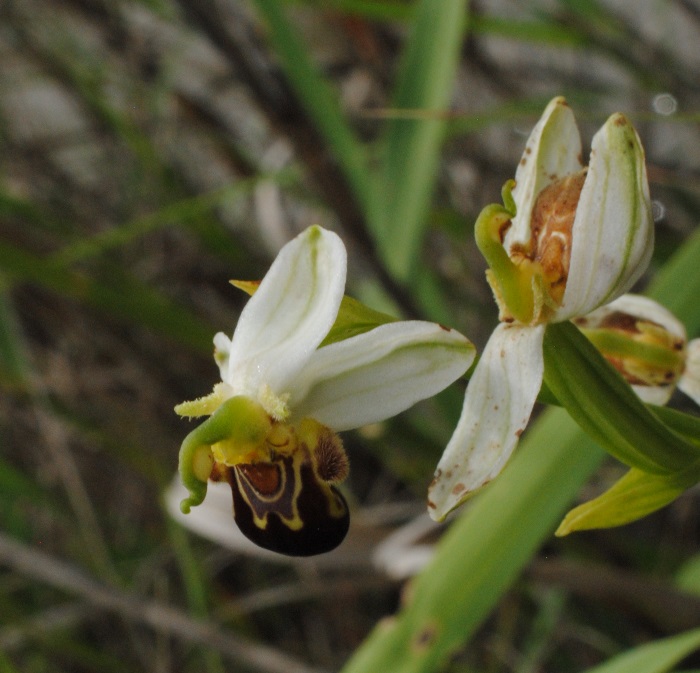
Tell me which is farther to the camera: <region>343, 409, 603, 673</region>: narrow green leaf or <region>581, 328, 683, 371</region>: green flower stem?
<region>343, 409, 603, 673</region>: narrow green leaf

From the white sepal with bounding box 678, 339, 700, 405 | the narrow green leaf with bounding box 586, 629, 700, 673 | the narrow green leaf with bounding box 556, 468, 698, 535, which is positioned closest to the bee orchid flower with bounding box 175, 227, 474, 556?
the narrow green leaf with bounding box 556, 468, 698, 535

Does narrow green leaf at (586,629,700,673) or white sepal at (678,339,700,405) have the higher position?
white sepal at (678,339,700,405)

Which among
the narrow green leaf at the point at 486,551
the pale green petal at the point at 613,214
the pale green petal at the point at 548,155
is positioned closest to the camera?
the pale green petal at the point at 613,214

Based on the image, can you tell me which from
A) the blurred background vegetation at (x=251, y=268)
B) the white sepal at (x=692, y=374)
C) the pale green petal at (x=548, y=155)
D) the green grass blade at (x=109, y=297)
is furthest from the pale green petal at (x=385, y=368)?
the green grass blade at (x=109, y=297)

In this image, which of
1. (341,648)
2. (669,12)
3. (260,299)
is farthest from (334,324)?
(669,12)

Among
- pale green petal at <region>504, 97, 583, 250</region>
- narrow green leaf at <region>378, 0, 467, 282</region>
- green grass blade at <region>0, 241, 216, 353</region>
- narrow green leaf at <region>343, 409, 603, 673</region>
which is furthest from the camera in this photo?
green grass blade at <region>0, 241, 216, 353</region>

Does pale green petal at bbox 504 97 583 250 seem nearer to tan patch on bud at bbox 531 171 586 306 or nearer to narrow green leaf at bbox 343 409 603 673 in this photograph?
tan patch on bud at bbox 531 171 586 306

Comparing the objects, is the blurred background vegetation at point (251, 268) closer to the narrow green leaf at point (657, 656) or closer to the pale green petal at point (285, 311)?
the narrow green leaf at point (657, 656)
